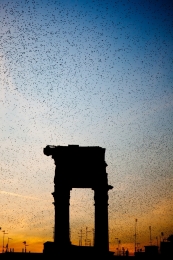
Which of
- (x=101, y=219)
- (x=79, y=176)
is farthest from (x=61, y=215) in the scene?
(x=79, y=176)

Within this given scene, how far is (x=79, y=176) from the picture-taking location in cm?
2698

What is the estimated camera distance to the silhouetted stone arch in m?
26.1

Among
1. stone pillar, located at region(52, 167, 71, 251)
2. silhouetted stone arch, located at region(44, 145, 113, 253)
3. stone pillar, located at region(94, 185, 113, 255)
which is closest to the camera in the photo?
stone pillar, located at region(52, 167, 71, 251)

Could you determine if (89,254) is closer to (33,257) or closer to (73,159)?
(33,257)

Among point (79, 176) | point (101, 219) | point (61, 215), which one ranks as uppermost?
point (79, 176)

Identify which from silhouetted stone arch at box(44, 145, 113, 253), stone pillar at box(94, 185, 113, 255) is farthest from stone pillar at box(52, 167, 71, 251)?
stone pillar at box(94, 185, 113, 255)

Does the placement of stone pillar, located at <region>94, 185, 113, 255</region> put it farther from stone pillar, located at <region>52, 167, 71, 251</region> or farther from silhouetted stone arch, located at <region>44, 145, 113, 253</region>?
stone pillar, located at <region>52, 167, 71, 251</region>

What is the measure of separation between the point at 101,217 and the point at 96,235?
57.5 inches

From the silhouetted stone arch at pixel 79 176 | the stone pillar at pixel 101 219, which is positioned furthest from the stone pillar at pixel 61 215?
the stone pillar at pixel 101 219

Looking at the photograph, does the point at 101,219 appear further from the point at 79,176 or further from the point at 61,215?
the point at 79,176

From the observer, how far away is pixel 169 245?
3105 cm

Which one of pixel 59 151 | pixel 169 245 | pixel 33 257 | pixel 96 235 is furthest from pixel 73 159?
pixel 169 245

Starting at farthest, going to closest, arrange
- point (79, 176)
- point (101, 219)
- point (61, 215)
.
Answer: point (79, 176), point (101, 219), point (61, 215)

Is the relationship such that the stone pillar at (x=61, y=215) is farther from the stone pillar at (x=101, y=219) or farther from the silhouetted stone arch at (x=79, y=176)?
the stone pillar at (x=101, y=219)
